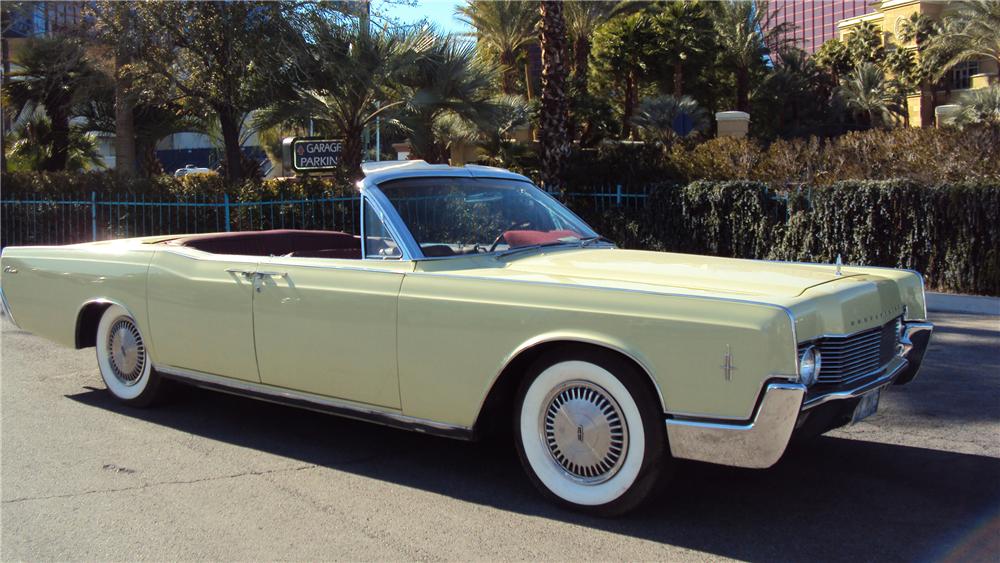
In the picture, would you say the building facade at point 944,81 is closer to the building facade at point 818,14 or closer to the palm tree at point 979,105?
the palm tree at point 979,105

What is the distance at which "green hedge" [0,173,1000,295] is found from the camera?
12055 millimetres

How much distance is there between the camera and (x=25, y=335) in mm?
8984

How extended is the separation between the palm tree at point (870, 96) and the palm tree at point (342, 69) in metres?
31.2

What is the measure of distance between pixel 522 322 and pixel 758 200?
1064cm

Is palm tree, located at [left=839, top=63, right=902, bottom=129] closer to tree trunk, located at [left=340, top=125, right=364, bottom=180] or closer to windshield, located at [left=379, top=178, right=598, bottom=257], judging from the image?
tree trunk, located at [left=340, top=125, right=364, bottom=180]

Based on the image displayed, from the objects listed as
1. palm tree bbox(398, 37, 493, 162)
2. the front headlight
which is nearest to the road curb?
the front headlight

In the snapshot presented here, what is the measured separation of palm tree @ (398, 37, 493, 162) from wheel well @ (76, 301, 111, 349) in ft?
39.9

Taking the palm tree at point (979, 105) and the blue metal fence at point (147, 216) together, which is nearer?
the blue metal fence at point (147, 216)

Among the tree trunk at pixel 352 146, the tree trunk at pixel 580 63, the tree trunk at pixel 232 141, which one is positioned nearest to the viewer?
the tree trunk at pixel 232 141

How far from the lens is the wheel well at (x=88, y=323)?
6.09m

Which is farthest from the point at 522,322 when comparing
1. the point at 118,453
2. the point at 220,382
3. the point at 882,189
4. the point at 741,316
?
the point at 882,189

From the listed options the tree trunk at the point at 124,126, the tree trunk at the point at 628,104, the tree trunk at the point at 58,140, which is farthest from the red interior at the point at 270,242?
the tree trunk at the point at 628,104

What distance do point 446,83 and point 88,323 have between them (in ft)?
40.9

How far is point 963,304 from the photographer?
1120cm
